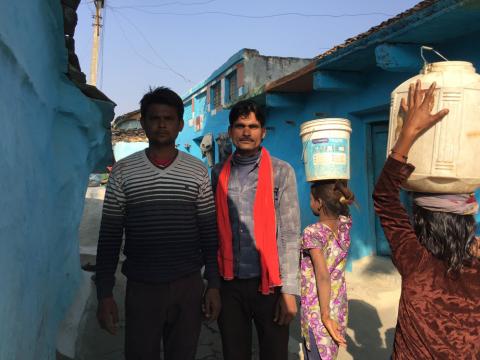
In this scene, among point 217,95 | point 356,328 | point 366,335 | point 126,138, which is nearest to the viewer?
point 366,335

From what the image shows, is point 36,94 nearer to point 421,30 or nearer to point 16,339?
point 16,339

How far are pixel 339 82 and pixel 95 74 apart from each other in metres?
13.6

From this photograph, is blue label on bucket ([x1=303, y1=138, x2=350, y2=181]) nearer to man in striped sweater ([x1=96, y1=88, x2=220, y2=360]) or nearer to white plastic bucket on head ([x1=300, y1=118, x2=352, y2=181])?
white plastic bucket on head ([x1=300, y1=118, x2=352, y2=181])

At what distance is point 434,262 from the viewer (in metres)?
1.30

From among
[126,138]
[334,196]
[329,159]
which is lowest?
[334,196]

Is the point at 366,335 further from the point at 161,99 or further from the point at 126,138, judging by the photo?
the point at 126,138

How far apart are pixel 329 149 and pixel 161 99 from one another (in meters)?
1.68

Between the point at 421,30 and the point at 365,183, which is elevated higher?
the point at 421,30

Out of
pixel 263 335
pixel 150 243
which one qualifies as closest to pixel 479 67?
pixel 263 335

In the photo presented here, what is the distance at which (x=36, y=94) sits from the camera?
2205mm

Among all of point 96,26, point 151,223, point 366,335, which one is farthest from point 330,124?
point 96,26

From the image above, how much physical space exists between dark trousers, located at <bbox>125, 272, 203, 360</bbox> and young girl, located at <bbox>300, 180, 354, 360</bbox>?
651mm

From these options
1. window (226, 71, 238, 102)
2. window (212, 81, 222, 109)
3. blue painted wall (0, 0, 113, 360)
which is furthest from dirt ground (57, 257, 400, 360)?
window (212, 81, 222, 109)

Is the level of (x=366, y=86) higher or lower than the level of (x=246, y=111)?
higher
